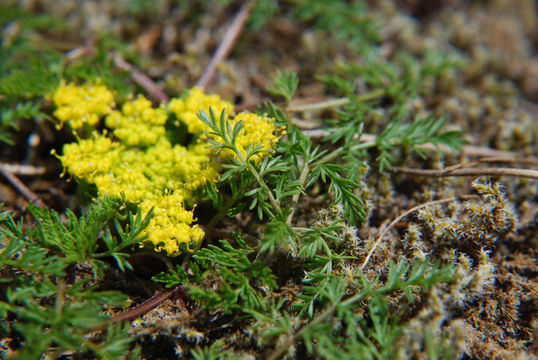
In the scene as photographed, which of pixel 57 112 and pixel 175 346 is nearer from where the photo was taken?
pixel 175 346

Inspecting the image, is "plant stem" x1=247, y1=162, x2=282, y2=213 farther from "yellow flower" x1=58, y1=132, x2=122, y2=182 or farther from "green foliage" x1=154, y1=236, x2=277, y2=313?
"yellow flower" x1=58, y1=132, x2=122, y2=182

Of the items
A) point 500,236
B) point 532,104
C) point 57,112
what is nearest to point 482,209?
point 500,236

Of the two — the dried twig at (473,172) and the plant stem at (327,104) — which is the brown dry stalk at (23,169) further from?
the dried twig at (473,172)

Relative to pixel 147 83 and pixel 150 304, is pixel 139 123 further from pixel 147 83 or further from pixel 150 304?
pixel 150 304

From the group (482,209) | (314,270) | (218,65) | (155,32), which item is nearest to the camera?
(314,270)

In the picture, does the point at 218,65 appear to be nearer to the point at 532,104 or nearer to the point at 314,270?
the point at 314,270

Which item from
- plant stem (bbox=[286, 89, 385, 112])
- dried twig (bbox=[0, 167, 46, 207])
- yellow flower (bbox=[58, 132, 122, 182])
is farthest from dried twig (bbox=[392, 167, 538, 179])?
dried twig (bbox=[0, 167, 46, 207])

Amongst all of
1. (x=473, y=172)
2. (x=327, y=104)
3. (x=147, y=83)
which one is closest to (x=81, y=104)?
(x=147, y=83)
